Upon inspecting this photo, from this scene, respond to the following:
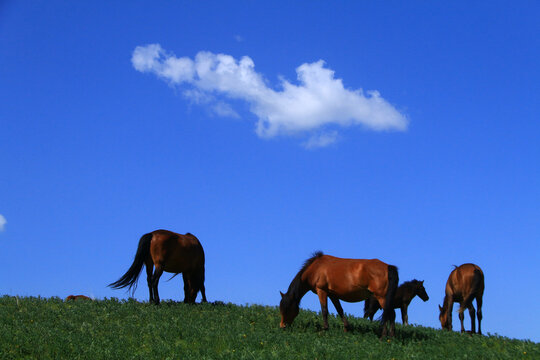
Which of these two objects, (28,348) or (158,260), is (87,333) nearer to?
(28,348)

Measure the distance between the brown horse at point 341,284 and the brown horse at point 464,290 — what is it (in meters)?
5.92

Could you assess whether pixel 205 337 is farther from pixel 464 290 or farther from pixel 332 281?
pixel 464 290

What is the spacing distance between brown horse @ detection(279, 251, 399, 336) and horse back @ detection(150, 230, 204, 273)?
5228 millimetres

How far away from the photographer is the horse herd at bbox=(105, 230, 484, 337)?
14.7 meters

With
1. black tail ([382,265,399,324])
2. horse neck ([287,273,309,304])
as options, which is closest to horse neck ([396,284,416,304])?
horse neck ([287,273,309,304])

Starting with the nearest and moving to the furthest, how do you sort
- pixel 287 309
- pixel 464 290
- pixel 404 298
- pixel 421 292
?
pixel 287 309, pixel 464 290, pixel 404 298, pixel 421 292

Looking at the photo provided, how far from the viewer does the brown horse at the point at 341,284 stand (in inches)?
569

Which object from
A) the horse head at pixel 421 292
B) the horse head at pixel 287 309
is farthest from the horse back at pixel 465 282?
the horse head at pixel 287 309

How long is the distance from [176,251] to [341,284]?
6.94m

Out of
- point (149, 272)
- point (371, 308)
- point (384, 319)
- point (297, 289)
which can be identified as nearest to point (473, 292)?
point (371, 308)

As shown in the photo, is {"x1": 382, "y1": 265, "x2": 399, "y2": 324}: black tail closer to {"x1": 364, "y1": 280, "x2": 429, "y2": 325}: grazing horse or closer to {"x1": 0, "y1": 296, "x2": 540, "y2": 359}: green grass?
{"x1": 0, "y1": 296, "x2": 540, "y2": 359}: green grass

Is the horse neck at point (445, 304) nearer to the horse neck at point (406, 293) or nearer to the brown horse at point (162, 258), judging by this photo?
the horse neck at point (406, 293)

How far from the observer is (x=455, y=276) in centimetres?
2092

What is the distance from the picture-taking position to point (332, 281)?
15.2 m
